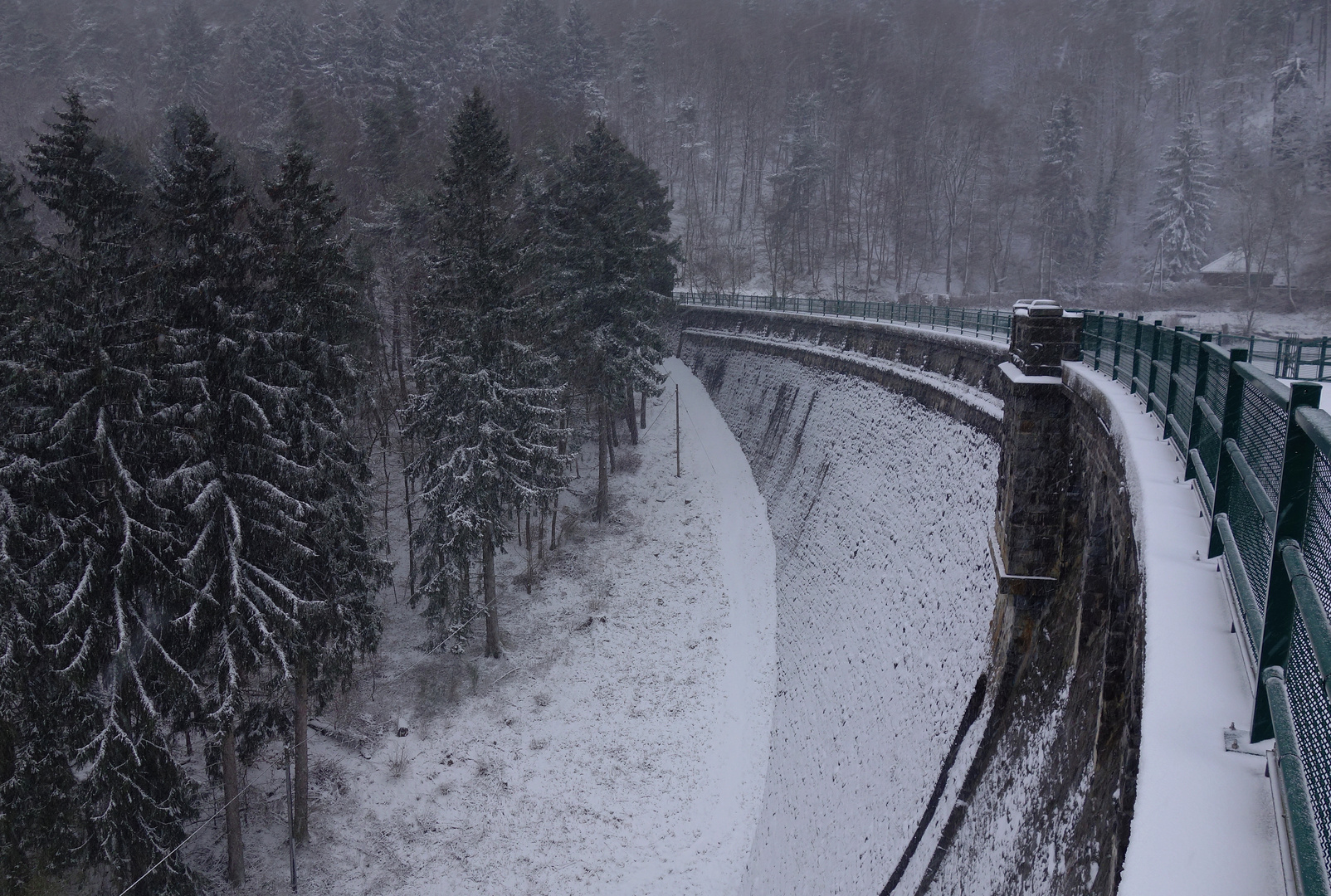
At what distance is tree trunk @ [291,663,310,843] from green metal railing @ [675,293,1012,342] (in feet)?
57.9

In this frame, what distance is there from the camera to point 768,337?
38.8 meters

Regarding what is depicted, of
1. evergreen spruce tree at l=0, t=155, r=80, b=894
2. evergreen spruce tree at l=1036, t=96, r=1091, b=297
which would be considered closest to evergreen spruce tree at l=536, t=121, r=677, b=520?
evergreen spruce tree at l=0, t=155, r=80, b=894

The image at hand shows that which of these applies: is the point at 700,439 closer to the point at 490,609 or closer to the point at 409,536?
the point at 409,536

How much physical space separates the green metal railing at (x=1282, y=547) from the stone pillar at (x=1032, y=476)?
15.2 feet

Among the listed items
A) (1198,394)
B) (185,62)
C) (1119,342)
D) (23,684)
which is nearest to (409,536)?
(23,684)

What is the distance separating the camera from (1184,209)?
5747 cm

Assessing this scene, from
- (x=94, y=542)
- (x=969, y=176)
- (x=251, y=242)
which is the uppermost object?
(x=969, y=176)

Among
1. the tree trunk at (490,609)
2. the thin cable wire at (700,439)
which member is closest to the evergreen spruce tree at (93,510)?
the tree trunk at (490,609)

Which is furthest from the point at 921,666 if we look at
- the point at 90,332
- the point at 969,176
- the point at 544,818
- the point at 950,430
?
the point at 969,176

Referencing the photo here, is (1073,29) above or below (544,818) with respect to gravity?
above

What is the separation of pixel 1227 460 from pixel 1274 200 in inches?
2792

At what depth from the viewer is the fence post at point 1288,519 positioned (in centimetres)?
349

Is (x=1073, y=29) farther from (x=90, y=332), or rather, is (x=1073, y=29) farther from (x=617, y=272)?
(x=90, y=332)

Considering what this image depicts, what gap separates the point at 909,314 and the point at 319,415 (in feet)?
72.4
